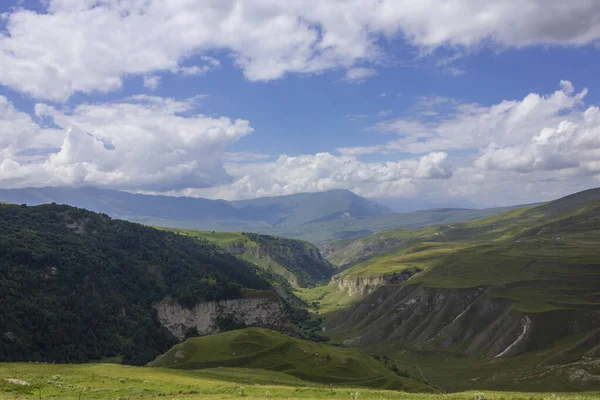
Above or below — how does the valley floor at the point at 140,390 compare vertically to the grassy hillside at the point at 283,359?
above

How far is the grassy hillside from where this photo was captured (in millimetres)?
102188

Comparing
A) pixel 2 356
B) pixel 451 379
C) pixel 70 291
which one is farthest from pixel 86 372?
pixel 70 291

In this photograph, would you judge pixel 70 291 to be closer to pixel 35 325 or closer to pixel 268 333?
pixel 35 325

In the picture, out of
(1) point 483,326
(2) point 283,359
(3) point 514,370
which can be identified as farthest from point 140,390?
(1) point 483,326

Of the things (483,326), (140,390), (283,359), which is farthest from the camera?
(483,326)

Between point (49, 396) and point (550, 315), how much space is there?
6405 inches

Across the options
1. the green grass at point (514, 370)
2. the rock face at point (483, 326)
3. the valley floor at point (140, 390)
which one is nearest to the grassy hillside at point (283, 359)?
the green grass at point (514, 370)

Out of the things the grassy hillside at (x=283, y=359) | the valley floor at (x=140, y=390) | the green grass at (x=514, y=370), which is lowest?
the green grass at (x=514, y=370)

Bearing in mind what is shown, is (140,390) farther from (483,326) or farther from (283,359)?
(483,326)

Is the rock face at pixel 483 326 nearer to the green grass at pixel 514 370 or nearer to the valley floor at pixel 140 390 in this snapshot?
the green grass at pixel 514 370

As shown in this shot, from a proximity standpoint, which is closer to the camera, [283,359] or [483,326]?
[283,359]

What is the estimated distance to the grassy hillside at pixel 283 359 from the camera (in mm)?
102188

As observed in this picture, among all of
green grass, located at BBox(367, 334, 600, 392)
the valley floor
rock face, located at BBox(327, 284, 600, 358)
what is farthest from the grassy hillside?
rock face, located at BBox(327, 284, 600, 358)

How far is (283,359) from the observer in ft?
366
